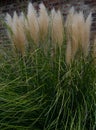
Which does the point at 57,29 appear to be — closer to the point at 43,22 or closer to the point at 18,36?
the point at 43,22

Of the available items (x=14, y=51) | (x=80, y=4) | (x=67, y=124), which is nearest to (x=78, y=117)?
(x=67, y=124)

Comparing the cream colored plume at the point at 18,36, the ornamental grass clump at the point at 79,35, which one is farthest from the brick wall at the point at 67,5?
the ornamental grass clump at the point at 79,35

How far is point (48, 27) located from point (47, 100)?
0.62 metres

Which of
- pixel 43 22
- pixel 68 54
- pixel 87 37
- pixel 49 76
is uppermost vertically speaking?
pixel 43 22

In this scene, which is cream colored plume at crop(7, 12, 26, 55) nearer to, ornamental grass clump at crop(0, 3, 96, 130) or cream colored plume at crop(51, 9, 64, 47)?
ornamental grass clump at crop(0, 3, 96, 130)

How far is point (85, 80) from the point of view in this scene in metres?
2.97

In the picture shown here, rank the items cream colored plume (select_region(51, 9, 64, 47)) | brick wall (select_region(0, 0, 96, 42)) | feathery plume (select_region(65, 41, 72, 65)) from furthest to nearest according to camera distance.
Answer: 1. brick wall (select_region(0, 0, 96, 42))
2. cream colored plume (select_region(51, 9, 64, 47))
3. feathery plume (select_region(65, 41, 72, 65))

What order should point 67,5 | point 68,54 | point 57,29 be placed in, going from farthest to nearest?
1. point 67,5
2. point 57,29
3. point 68,54

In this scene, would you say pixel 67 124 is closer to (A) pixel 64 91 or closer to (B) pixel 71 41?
(A) pixel 64 91

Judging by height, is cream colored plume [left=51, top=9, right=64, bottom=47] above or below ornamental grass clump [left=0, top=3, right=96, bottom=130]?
above

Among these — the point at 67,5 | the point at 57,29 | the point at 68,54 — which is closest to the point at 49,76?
the point at 68,54

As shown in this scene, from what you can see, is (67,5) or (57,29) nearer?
(57,29)

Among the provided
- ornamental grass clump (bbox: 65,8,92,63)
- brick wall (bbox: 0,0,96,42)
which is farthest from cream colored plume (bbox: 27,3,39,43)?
brick wall (bbox: 0,0,96,42)

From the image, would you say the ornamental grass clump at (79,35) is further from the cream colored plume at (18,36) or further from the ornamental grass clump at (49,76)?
the cream colored plume at (18,36)
